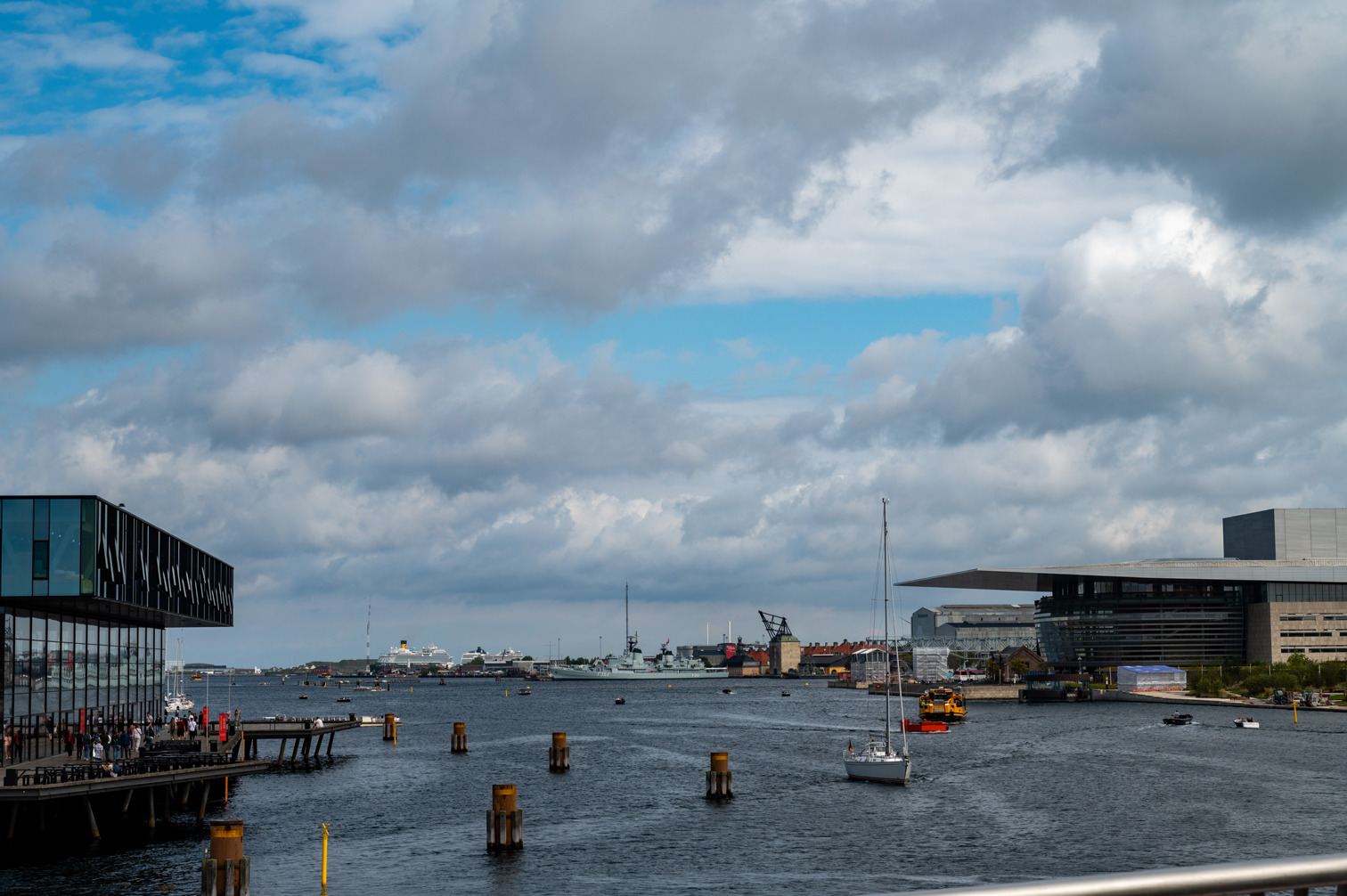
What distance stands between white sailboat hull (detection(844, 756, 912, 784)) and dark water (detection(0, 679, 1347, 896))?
1.02m

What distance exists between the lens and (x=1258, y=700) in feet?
532

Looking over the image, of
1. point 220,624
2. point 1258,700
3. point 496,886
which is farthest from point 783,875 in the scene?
point 1258,700

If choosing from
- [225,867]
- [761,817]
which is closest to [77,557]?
[225,867]

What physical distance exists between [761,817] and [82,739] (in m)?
30.9

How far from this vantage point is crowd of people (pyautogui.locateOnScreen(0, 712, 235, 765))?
47.8m

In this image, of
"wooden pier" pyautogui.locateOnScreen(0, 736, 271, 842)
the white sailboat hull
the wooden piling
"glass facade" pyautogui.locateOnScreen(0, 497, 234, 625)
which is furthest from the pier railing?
the white sailboat hull

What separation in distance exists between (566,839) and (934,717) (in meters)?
88.2

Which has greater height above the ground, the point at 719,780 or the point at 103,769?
the point at 103,769

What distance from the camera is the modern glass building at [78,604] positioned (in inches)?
1831

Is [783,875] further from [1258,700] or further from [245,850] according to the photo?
[1258,700]

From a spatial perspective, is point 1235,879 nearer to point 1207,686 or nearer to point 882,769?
point 882,769

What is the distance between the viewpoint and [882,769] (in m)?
72.0

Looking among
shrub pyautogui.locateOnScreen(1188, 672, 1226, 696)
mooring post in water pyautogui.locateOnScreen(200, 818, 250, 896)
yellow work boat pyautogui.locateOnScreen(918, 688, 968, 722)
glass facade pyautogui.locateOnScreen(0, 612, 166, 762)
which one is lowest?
shrub pyautogui.locateOnScreen(1188, 672, 1226, 696)

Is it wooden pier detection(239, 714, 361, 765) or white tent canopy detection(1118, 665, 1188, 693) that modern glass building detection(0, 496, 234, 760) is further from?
white tent canopy detection(1118, 665, 1188, 693)
